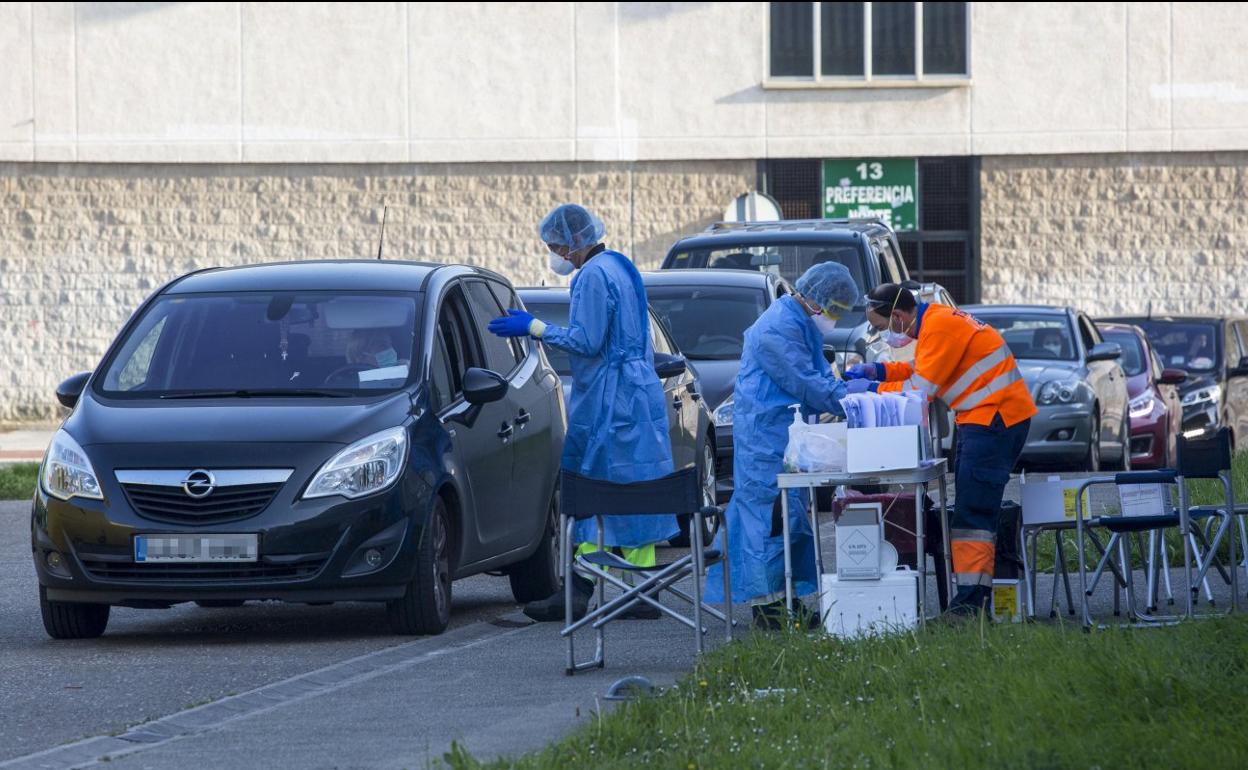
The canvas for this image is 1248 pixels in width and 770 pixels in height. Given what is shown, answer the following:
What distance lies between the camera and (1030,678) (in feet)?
21.2

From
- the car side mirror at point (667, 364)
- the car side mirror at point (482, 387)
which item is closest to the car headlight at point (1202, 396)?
the car side mirror at point (667, 364)

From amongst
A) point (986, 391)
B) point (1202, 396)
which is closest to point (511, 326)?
point (986, 391)

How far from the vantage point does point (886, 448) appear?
28.0 ft

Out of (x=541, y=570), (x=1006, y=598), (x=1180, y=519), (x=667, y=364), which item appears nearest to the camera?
(x=1180, y=519)

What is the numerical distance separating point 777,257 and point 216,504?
9481 mm

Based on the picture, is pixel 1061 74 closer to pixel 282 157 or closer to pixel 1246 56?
pixel 1246 56

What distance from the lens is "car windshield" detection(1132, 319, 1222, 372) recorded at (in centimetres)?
2314

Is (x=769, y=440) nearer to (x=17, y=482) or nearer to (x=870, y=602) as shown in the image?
(x=870, y=602)

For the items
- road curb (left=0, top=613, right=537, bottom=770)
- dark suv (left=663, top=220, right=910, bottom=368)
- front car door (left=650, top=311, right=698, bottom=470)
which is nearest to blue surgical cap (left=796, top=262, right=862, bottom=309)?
road curb (left=0, top=613, right=537, bottom=770)

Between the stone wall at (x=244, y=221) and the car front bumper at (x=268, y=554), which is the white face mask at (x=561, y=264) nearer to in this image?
the car front bumper at (x=268, y=554)

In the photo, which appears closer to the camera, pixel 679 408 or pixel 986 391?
pixel 986 391

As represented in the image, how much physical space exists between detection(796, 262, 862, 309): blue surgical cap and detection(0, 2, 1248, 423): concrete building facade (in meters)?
21.1

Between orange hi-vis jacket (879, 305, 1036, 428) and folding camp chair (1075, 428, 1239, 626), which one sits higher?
orange hi-vis jacket (879, 305, 1036, 428)

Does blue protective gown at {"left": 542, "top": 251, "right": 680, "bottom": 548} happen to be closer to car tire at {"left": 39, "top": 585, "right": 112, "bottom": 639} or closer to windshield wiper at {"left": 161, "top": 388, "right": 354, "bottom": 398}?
windshield wiper at {"left": 161, "top": 388, "right": 354, "bottom": 398}
